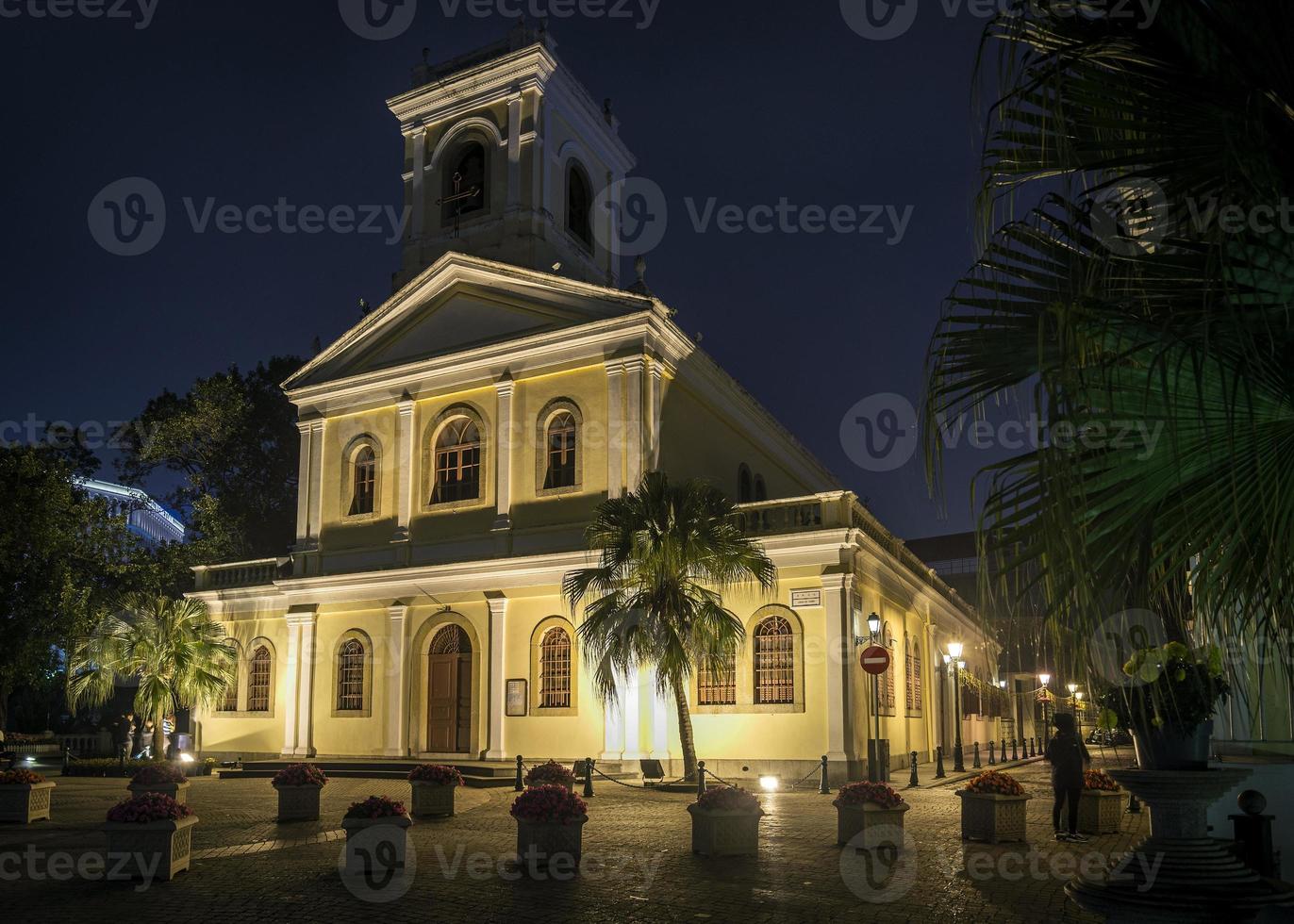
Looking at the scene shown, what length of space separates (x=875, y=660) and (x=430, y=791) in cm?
826

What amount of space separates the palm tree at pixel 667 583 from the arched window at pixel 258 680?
12.8m

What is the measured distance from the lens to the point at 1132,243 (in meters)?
5.92

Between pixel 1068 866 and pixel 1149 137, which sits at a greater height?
pixel 1149 137

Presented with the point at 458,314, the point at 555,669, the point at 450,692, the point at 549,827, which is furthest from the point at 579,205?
the point at 549,827

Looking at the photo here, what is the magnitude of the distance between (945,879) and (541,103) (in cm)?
2468

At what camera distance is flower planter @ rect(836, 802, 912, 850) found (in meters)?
13.5

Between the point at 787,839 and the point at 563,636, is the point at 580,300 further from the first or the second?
the point at 787,839

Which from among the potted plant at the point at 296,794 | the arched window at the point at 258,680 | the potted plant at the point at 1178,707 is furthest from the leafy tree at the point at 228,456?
the potted plant at the point at 1178,707

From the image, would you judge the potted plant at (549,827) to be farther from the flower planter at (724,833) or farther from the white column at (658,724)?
the white column at (658,724)

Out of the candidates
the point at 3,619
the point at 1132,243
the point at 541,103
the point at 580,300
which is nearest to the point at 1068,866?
the point at 1132,243

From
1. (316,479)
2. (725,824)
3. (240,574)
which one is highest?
(316,479)

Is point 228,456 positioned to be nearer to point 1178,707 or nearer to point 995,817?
point 995,817

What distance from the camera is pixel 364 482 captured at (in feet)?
99.3

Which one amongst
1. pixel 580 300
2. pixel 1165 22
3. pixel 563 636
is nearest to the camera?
pixel 1165 22
